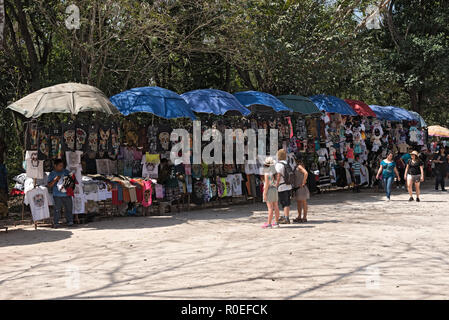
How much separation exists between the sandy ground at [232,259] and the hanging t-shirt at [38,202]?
0.35 meters

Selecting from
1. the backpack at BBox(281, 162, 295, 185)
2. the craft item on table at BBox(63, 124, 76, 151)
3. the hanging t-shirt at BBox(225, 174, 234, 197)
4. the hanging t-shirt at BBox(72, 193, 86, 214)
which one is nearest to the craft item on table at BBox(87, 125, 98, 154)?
the craft item on table at BBox(63, 124, 76, 151)

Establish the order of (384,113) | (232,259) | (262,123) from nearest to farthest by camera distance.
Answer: (232,259) < (262,123) < (384,113)

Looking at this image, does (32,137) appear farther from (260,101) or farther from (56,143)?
(260,101)

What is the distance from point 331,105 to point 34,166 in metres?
9.72

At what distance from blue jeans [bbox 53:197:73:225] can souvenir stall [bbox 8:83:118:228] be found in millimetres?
173

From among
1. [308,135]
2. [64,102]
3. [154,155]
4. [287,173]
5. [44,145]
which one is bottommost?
[287,173]

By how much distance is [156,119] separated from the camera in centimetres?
1772

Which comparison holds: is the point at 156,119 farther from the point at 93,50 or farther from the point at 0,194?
the point at 0,194

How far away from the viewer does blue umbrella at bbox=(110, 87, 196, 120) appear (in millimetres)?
12438

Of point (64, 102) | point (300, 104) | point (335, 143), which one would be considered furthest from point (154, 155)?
point (335, 143)

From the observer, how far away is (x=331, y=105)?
17047 mm

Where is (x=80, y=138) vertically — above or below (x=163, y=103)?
below

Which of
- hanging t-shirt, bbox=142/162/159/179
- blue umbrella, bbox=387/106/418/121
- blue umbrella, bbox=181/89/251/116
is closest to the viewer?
hanging t-shirt, bbox=142/162/159/179

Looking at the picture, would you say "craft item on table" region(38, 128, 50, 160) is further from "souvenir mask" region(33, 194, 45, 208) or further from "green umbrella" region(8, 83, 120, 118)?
"souvenir mask" region(33, 194, 45, 208)
